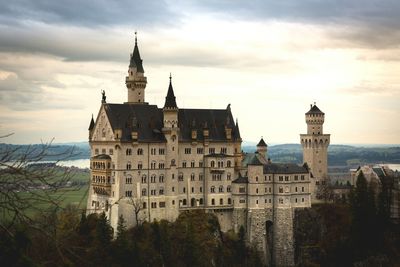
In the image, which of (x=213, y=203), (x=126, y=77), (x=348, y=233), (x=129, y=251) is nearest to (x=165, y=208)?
(x=213, y=203)

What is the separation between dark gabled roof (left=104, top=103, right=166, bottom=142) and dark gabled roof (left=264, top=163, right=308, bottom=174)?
1736 centimetres

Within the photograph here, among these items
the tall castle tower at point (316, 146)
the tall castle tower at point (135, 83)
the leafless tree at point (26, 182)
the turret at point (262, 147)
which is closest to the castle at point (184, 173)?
the tall castle tower at point (135, 83)

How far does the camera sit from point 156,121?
313 feet

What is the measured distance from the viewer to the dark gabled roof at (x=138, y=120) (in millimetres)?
91188

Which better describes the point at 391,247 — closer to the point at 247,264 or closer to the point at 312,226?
the point at 312,226

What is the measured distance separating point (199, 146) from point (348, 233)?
Answer: 2611 centimetres

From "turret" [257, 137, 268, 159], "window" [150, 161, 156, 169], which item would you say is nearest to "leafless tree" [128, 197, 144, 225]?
"window" [150, 161, 156, 169]

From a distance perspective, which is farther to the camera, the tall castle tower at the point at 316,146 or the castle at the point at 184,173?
the tall castle tower at the point at 316,146

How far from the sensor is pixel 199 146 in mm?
97625

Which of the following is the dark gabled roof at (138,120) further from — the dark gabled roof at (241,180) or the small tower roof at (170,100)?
the dark gabled roof at (241,180)

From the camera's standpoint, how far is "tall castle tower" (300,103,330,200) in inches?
4621

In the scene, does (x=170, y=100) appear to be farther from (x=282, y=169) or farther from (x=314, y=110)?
(x=314, y=110)

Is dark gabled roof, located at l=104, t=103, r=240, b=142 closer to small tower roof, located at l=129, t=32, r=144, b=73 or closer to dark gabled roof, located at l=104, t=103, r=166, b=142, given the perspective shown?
dark gabled roof, located at l=104, t=103, r=166, b=142

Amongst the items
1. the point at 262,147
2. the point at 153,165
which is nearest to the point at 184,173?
the point at 153,165
